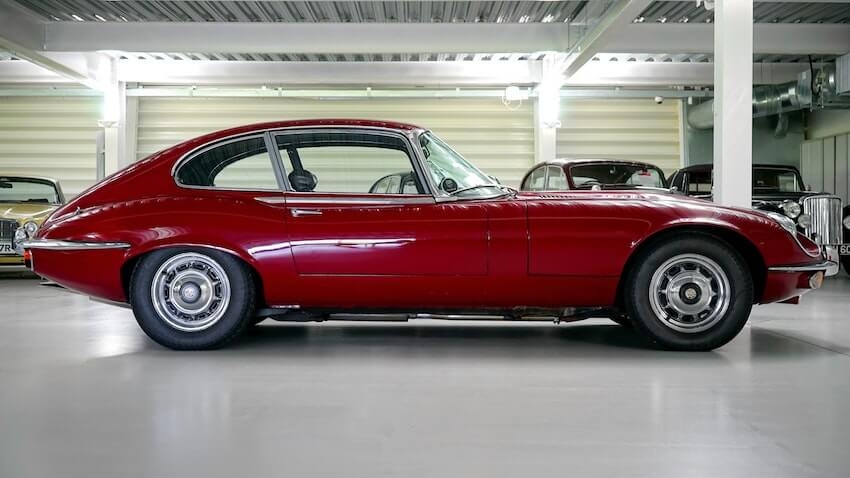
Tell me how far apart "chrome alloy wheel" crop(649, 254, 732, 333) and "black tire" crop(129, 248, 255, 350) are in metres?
2.25

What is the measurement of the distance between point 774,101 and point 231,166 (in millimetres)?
13741

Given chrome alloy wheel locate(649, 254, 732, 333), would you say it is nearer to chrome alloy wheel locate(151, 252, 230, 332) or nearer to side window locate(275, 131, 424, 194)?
side window locate(275, 131, 424, 194)

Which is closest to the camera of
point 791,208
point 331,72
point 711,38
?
point 791,208

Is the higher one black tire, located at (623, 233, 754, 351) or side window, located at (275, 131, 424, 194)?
side window, located at (275, 131, 424, 194)

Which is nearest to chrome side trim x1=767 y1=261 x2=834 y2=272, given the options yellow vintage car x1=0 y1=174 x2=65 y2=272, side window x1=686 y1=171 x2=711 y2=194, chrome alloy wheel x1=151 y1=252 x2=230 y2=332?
chrome alloy wheel x1=151 y1=252 x2=230 y2=332

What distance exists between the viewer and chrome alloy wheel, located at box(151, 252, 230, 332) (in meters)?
4.16

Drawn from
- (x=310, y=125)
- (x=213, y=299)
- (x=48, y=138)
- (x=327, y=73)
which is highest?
(x=327, y=73)

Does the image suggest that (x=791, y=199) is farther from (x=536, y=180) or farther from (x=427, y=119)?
(x=427, y=119)

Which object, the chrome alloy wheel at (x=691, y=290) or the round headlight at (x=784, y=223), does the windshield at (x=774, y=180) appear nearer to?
the round headlight at (x=784, y=223)

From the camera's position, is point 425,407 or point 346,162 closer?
point 425,407

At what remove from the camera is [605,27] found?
32.3 feet

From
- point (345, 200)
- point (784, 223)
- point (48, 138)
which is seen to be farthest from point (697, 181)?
point (48, 138)

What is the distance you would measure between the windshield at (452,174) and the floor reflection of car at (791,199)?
17.2 feet

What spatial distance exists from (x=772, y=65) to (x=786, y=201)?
308 inches
